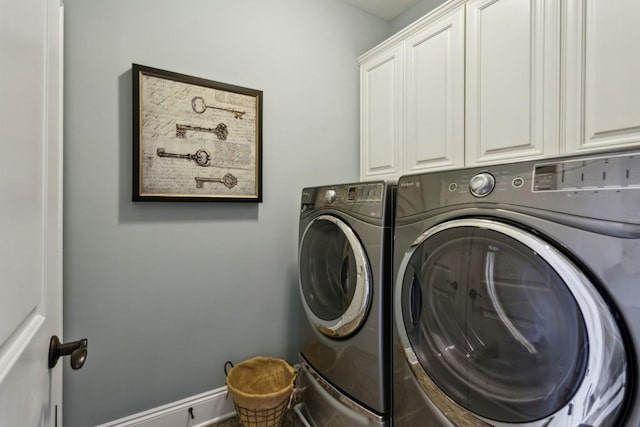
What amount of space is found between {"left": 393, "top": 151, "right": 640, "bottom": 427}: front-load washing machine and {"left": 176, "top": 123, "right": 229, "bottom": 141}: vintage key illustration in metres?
1.00

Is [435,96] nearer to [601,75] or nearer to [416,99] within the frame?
[416,99]

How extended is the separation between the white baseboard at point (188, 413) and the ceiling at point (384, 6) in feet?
8.43

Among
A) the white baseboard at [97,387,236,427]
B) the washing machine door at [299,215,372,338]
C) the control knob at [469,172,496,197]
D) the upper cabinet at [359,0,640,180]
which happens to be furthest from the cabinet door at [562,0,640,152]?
the white baseboard at [97,387,236,427]

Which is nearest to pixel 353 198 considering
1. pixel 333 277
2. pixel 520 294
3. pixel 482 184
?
pixel 333 277

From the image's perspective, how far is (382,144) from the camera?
1907 millimetres

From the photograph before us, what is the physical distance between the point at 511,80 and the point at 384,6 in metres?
1.24

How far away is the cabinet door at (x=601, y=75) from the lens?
38.5 inches

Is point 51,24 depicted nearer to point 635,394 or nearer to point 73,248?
point 73,248

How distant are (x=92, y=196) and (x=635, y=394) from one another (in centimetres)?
188

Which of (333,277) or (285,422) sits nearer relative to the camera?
(333,277)

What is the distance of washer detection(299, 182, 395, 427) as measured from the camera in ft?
3.83

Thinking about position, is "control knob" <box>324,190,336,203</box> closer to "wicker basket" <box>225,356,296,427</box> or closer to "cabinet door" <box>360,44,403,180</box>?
"cabinet door" <box>360,44,403,180</box>

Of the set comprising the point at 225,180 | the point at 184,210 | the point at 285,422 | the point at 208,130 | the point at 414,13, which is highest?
the point at 414,13

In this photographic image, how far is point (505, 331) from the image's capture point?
0.84 metres
